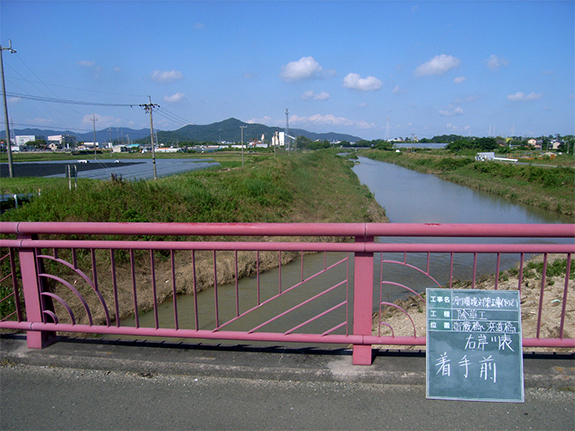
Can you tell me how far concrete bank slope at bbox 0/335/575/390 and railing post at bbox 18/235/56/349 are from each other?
0.08 metres

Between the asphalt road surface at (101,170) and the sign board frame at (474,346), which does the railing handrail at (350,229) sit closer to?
the sign board frame at (474,346)

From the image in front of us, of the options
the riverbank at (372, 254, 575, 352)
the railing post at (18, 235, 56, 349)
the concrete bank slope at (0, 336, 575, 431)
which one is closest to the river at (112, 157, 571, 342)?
the concrete bank slope at (0, 336, 575, 431)

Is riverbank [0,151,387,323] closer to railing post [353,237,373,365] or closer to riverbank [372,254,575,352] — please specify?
riverbank [372,254,575,352]

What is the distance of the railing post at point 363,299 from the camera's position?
9.16 feet

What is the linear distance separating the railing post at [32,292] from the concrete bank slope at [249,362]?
0.08 m

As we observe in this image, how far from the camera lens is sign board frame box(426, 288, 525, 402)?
8.34 feet

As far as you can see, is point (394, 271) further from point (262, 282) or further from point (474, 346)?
point (474, 346)

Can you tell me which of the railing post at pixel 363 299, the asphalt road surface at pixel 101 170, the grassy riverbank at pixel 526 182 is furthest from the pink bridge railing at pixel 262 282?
the asphalt road surface at pixel 101 170

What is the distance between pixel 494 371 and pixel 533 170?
34.9 m

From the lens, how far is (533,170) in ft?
107

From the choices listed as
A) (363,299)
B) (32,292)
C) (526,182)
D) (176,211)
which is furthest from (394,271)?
(526,182)

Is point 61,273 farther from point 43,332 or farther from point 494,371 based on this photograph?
point 494,371

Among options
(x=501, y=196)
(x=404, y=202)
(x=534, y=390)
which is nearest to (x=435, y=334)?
(x=534, y=390)

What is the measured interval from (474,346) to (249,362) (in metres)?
1.48
